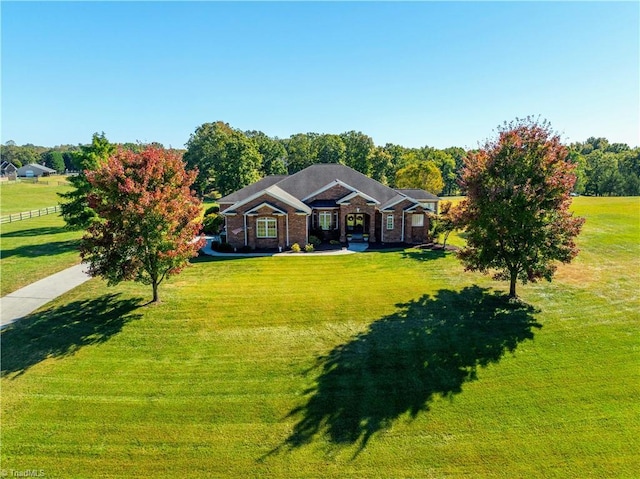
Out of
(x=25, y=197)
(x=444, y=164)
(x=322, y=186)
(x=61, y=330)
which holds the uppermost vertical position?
(x=444, y=164)

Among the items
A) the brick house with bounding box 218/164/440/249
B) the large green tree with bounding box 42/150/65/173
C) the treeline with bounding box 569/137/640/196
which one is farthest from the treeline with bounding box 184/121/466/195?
the large green tree with bounding box 42/150/65/173

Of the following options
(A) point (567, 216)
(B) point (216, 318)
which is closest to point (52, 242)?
(B) point (216, 318)

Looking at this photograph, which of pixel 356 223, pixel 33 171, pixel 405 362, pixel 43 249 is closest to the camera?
pixel 405 362

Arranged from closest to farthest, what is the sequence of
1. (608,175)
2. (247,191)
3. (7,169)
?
(247,191) → (608,175) → (7,169)

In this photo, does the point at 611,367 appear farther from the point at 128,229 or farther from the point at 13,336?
the point at 13,336

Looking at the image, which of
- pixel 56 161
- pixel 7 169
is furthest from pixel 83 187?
pixel 56 161

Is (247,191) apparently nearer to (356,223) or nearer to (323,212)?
(323,212)

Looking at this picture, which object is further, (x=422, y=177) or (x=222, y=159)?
(x=222, y=159)

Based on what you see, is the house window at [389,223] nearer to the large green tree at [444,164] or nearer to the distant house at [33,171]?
the large green tree at [444,164]
